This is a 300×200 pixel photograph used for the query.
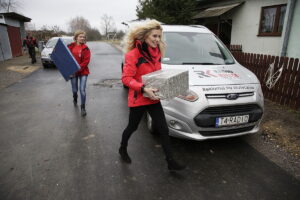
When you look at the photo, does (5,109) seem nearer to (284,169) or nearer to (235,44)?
(284,169)

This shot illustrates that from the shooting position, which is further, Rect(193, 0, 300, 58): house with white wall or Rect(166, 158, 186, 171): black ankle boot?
Rect(193, 0, 300, 58): house with white wall

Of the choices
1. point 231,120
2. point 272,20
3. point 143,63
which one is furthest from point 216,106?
point 272,20

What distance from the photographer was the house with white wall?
8.41 metres

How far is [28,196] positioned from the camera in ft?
8.24

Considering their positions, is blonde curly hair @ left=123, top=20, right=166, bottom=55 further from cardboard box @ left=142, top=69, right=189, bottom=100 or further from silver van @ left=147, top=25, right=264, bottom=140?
silver van @ left=147, top=25, right=264, bottom=140

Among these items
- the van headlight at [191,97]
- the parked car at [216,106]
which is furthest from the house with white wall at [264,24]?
the van headlight at [191,97]

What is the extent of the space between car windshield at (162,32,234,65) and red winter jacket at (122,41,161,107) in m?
1.42

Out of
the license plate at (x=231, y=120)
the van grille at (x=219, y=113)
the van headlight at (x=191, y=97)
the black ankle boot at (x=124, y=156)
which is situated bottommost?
the black ankle boot at (x=124, y=156)

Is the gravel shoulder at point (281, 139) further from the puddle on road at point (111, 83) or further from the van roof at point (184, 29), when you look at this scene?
the puddle on road at point (111, 83)

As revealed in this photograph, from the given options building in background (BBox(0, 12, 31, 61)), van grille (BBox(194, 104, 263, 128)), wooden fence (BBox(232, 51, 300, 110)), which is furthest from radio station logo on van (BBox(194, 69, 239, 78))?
building in background (BBox(0, 12, 31, 61))

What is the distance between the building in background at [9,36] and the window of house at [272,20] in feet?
51.8

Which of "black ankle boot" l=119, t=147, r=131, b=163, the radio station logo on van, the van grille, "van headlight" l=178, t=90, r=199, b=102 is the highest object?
the radio station logo on van

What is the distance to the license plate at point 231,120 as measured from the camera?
306 cm

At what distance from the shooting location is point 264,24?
1073cm
